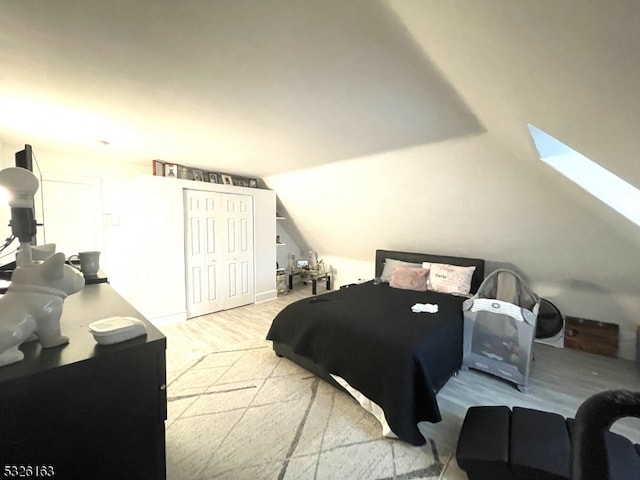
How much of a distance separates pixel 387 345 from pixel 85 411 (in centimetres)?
169

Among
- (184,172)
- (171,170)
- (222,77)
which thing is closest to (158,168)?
(171,170)

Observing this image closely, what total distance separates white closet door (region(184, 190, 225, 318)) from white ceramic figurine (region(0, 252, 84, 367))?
3099mm

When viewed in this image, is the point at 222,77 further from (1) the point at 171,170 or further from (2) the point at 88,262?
(1) the point at 171,170

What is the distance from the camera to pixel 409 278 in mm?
3645

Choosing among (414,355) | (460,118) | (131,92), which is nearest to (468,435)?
(414,355)

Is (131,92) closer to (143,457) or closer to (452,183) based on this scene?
(143,457)

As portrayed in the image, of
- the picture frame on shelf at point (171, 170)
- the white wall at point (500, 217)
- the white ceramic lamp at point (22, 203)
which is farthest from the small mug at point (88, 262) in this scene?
the white wall at point (500, 217)

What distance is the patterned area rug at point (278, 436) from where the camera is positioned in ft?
5.20

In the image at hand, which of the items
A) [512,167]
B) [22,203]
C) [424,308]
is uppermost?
[512,167]

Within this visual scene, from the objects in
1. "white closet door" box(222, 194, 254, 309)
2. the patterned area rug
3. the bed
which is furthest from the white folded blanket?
"white closet door" box(222, 194, 254, 309)

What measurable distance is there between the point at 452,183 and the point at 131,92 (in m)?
2.83

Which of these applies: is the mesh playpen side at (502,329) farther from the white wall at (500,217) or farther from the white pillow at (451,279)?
the white wall at (500,217)

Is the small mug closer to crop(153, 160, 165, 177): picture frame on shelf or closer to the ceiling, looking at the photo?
the ceiling

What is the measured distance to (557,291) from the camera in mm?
3281
